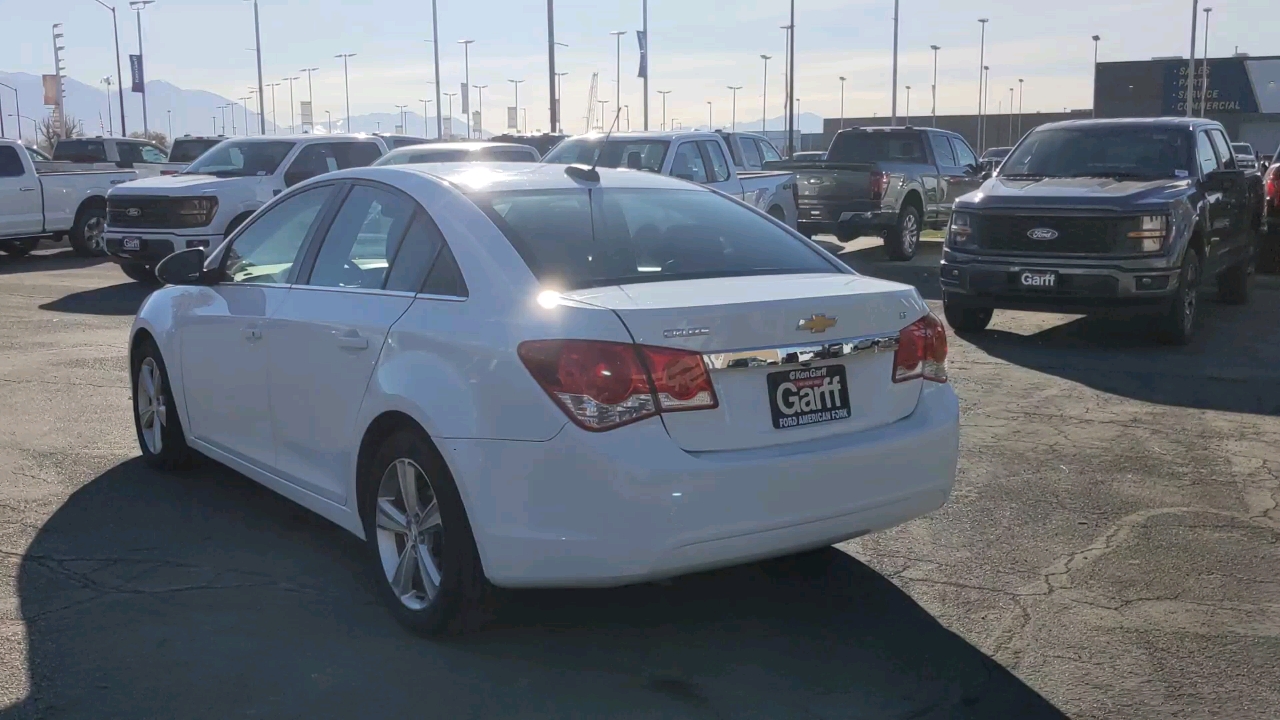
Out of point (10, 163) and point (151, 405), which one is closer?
point (151, 405)

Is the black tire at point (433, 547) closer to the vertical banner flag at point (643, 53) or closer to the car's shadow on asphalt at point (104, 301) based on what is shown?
the car's shadow on asphalt at point (104, 301)

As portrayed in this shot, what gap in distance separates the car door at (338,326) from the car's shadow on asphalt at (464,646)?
20.5 inches

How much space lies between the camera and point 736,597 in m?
5.01

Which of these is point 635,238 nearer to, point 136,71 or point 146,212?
point 146,212

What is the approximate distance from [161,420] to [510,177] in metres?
2.67

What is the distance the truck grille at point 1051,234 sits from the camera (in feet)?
34.9

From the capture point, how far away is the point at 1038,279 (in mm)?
10766

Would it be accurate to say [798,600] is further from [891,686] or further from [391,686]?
[391,686]

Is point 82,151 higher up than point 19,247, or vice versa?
point 82,151

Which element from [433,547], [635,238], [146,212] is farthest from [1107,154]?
[146,212]

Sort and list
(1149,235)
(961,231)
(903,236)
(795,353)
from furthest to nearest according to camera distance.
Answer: (903,236)
(961,231)
(1149,235)
(795,353)

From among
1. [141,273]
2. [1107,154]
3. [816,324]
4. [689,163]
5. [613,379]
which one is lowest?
[141,273]

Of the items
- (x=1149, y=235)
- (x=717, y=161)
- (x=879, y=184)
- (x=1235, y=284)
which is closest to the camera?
(x=1149, y=235)

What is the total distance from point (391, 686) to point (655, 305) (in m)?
1.44
